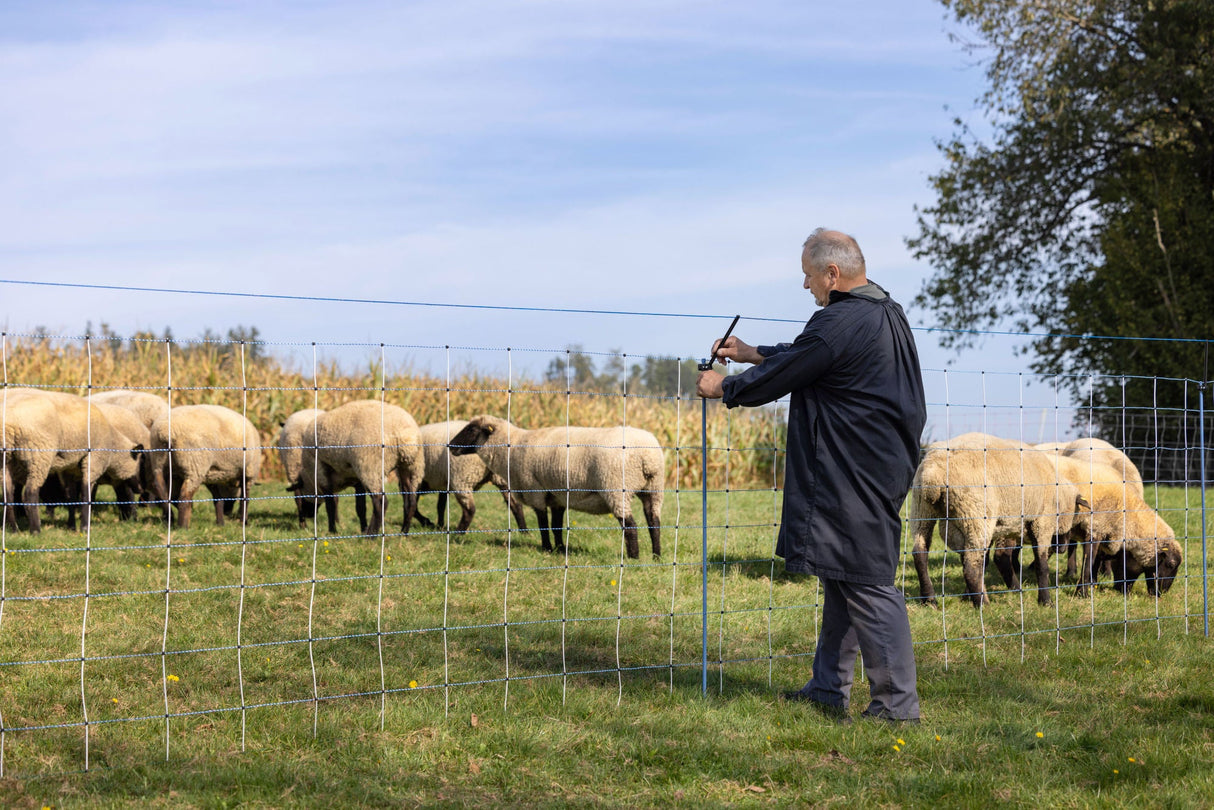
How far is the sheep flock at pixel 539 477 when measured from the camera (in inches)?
333

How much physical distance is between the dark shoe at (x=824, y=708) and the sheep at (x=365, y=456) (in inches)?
267

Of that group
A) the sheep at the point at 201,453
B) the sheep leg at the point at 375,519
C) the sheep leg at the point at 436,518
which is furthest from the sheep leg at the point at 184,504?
the sheep leg at the point at 436,518

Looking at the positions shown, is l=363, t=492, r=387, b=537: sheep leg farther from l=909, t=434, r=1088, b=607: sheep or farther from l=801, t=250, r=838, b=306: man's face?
l=801, t=250, r=838, b=306: man's face

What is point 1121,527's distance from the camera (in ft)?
30.8

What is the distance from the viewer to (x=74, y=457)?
39.3 ft

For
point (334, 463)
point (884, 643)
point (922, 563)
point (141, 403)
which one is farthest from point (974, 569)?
point (141, 403)

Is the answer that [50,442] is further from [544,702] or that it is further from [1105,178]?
[1105,178]

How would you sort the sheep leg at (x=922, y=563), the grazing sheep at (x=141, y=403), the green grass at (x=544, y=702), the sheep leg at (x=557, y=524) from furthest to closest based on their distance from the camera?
the grazing sheep at (x=141, y=403), the sheep leg at (x=557, y=524), the sheep leg at (x=922, y=563), the green grass at (x=544, y=702)

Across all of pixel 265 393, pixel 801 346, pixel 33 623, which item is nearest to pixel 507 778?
pixel 801 346

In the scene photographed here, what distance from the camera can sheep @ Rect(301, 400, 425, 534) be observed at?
38.4 feet

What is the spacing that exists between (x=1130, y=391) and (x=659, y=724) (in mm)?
23533

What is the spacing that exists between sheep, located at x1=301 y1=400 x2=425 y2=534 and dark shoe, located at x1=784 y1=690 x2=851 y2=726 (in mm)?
6783

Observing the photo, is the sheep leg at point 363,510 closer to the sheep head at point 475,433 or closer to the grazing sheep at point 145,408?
the sheep head at point 475,433

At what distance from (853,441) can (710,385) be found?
2.50 feet
